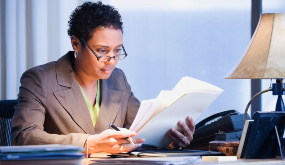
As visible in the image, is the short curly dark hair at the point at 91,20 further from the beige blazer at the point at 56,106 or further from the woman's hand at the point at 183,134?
the woman's hand at the point at 183,134

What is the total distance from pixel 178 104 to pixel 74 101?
21.9 inches

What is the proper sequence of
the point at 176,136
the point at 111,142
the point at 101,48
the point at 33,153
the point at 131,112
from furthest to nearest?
the point at 131,112, the point at 101,48, the point at 176,136, the point at 111,142, the point at 33,153

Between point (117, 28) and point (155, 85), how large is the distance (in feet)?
4.63

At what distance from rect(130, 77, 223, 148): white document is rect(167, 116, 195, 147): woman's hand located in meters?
0.04

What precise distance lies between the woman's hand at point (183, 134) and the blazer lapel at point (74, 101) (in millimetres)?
378

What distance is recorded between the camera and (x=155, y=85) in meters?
3.05

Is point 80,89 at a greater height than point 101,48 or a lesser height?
lesser

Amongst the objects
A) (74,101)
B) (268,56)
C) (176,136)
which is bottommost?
(176,136)

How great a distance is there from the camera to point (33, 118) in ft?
4.91

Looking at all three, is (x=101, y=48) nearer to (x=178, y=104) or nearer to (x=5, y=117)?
(x=178, y=104)

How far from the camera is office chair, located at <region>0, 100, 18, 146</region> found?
6.26 feet

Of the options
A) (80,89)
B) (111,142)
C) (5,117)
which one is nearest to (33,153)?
(111,142)

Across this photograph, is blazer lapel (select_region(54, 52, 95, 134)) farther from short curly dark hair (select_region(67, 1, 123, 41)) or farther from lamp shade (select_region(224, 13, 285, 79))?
lamp shade (select_region(224, 13, 285, 79))

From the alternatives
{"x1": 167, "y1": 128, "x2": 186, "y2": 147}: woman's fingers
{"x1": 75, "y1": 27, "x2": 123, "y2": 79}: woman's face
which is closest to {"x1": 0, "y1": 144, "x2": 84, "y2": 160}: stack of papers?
{"x1": 167, "y1": 128, "x2": 186, "y2": 147}: woman's fingers
